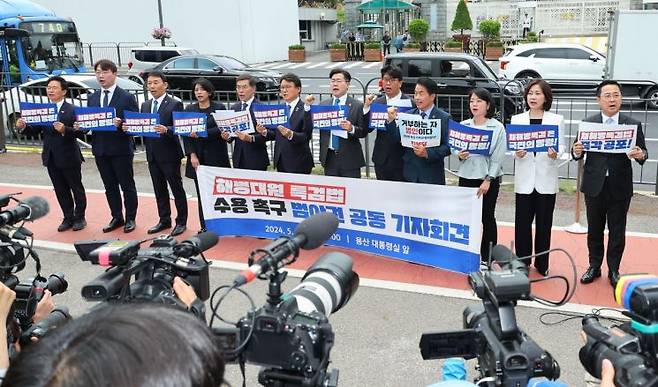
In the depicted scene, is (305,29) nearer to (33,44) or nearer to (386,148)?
(33,44)

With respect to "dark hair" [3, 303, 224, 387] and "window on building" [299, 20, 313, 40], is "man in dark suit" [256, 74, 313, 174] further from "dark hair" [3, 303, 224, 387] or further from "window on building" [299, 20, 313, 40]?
"window on building" [299, 20, 313, 40]

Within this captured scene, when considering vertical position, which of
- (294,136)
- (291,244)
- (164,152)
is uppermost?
(291,244)

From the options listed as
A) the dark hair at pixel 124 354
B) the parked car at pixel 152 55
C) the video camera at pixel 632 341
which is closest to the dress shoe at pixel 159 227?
the video camera at pixel 632 341

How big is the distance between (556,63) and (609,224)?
651 inches

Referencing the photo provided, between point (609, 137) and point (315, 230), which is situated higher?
point (315, 230)

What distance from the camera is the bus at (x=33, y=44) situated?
17266mm

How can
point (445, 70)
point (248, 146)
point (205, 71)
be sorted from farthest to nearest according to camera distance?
point (205, 71)
point (445, 70)
point (248, 146)

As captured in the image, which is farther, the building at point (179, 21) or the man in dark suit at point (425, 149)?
the building at point (179, 21)

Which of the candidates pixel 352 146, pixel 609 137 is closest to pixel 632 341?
pixel 609 137

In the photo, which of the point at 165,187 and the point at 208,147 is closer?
the point at 208,147

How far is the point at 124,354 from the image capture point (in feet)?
3.58

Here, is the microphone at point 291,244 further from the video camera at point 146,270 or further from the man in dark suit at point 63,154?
the man in dark suit at point 63,154

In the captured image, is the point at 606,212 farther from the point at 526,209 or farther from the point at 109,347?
the point at 109,347

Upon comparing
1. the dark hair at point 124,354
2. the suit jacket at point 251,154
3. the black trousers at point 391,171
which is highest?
the dark hair at point 124,354
